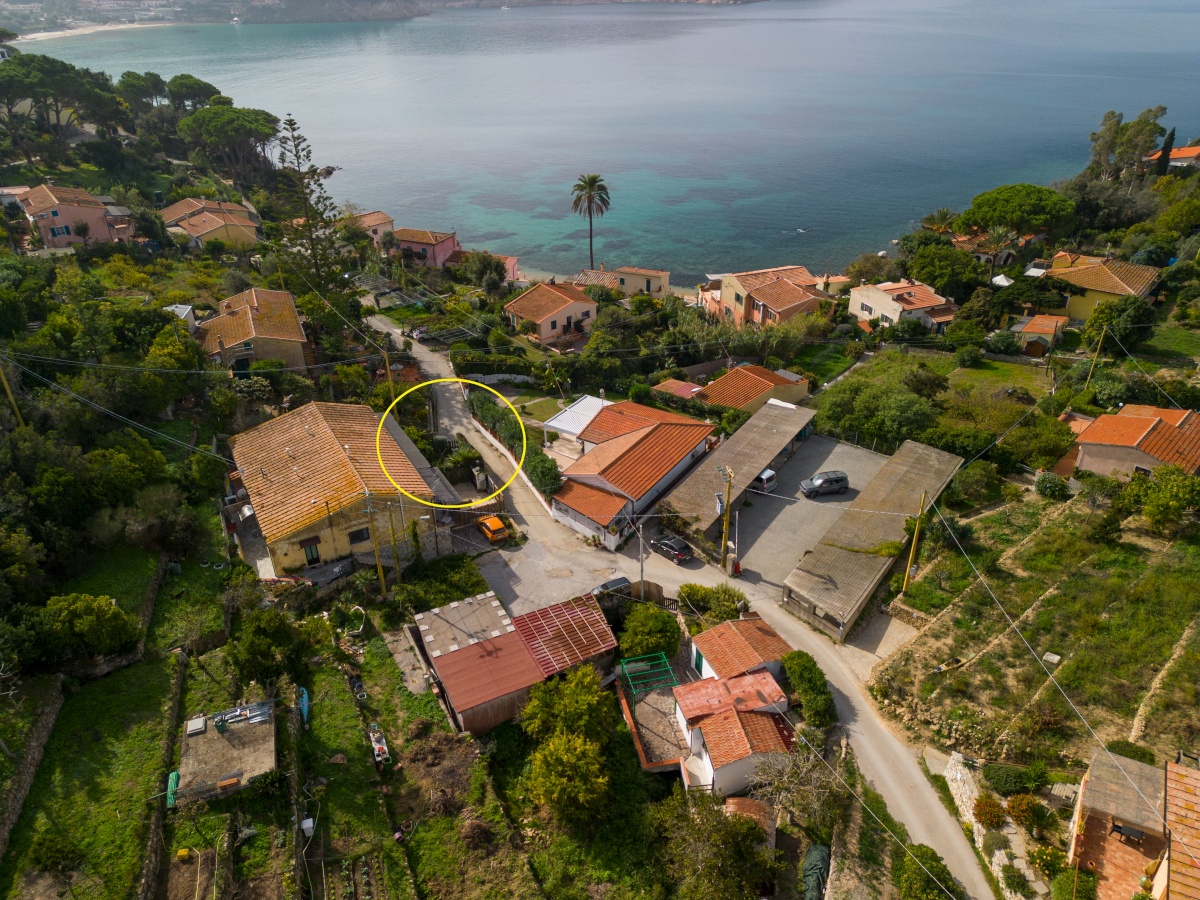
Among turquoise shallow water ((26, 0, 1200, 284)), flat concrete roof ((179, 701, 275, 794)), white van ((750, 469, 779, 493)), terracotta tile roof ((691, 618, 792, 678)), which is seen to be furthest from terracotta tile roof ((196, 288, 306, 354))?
turquoise shallow water ((26, 0, 1200, 284))

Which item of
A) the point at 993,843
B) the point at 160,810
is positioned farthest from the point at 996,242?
the point at 160,810

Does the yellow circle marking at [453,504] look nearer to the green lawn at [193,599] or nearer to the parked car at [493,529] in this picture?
the parked car at [493,529]

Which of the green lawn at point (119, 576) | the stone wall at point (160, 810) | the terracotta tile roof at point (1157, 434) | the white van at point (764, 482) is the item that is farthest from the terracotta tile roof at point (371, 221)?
the terracotta tile roof at point (1157, 434)

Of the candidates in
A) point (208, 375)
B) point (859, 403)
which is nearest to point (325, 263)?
point (208, 375)

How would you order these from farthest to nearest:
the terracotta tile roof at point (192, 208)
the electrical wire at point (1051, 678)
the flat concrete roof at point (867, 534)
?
the terracotta tile roof at point (192, 208), the flat concrete roof at point (867, 534), the electrical wire at point (1051, 678)

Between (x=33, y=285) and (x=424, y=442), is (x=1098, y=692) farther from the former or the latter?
(x=33, y=285)

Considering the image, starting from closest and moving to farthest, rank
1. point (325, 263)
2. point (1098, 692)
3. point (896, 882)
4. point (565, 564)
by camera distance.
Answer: point (896, 882), point (1098, 692), point (565, 564), point (325, 263)
